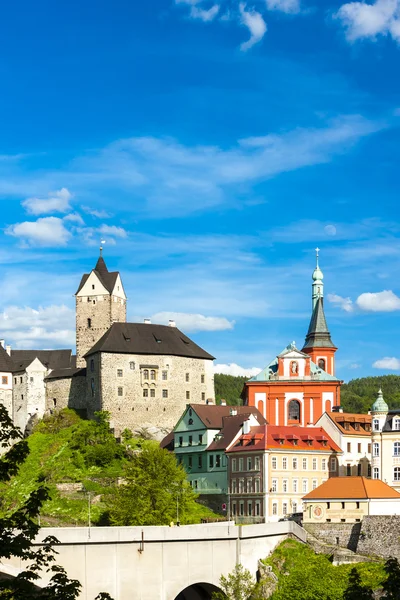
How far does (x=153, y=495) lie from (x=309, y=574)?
15601mm

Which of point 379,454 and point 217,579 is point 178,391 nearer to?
point 379,454

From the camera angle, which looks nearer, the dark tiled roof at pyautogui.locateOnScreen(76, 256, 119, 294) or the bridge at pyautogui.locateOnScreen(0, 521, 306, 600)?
the bridge at pyautogui.locateOnScreen(0, 521, 306, 600)

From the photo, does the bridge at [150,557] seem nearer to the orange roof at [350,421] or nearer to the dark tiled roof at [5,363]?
the orange roof at [350,421]

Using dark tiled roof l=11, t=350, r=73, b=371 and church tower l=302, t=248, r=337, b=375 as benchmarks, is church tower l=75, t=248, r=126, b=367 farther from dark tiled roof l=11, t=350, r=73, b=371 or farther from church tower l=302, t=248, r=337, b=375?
church tower l=302, t=248, r=337, b=375

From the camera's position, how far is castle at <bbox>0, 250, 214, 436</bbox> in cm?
10162

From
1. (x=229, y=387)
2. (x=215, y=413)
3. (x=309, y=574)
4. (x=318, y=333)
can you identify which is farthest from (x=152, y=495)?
(x=229, y=387)

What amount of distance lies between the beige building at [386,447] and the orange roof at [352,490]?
302 inches

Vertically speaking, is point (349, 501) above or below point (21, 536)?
below

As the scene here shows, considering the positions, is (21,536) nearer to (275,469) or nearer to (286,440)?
(275,469)

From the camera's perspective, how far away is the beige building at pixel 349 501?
67.1 m

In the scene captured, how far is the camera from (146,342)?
104 m

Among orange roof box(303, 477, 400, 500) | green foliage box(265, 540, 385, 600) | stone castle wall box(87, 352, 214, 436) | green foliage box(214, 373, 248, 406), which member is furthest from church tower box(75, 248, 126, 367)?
green foliage box(214, 373, 248, 406)

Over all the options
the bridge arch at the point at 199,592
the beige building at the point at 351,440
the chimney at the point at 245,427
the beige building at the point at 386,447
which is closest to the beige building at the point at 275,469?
the chimney at the point at 245,427

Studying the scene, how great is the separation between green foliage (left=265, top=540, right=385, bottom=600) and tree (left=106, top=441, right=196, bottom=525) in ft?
32.4
